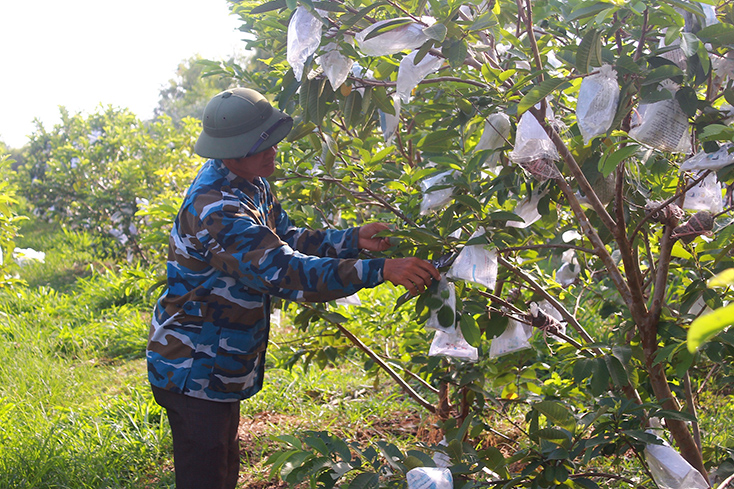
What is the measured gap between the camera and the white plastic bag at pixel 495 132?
1604 millimetres

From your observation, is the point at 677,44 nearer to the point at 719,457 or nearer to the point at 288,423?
the point at 719,457

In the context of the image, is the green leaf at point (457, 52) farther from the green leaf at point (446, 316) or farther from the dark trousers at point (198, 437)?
the dark trousers at point (198, 437)

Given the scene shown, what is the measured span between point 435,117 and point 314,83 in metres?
0.47

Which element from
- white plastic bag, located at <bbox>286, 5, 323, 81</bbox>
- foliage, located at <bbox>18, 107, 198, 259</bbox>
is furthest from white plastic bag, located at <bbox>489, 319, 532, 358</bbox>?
foliage, located at <bbox>18, 107, 198, 259</bbox>

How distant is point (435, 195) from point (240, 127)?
1.99 feet

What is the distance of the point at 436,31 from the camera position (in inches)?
51.1

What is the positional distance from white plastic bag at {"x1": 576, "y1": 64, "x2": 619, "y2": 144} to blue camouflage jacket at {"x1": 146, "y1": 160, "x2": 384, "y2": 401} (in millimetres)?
770

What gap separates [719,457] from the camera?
199cm

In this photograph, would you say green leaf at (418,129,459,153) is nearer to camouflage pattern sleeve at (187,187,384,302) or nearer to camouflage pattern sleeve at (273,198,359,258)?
camouflage pattern sleeve at (273,198,359,258)

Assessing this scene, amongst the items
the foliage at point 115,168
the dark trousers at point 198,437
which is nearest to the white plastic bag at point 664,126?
the dark trousers at point 198,437

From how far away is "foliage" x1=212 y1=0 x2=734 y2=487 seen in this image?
4.40 feet

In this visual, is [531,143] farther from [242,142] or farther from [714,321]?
[714,321]

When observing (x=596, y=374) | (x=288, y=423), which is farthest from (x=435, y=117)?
(x=288, y=423)

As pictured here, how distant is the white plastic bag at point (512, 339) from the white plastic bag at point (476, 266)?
0.38 meters
